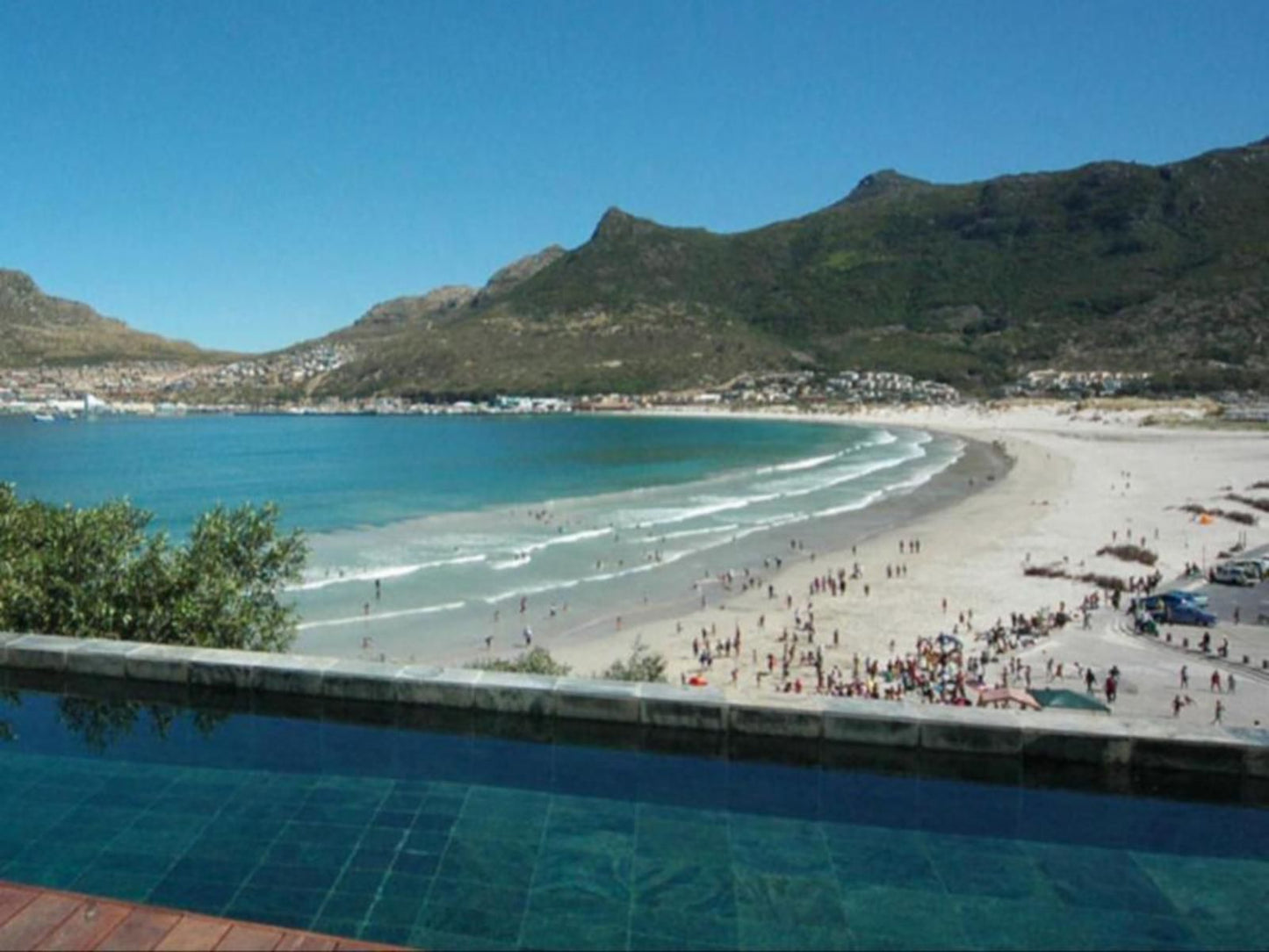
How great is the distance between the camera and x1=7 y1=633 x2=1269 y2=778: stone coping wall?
468 cm

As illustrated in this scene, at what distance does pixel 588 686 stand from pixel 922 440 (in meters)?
103

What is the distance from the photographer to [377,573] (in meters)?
36.8

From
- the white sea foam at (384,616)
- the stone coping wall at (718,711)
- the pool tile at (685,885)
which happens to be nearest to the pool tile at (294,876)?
the pool tile at (685,885)

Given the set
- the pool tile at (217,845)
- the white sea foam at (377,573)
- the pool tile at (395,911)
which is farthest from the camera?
the white sea foam at (377,573)

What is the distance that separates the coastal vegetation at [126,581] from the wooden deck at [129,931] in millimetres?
6889

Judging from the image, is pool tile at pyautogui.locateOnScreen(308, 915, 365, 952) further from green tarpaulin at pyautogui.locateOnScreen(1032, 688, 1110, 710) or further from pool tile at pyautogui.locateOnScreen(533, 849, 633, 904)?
green tarpaulin at pyautogui.locateOnScreen(1032, 688, 1110, 710)

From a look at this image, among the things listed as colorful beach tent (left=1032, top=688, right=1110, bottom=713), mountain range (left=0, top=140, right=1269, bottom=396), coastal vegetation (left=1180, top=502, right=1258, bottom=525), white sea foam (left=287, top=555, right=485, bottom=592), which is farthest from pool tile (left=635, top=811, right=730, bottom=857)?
mountain range (left=0, top=140, right=1269, bottom=396)

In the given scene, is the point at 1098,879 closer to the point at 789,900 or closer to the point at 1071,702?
the point at 789,900

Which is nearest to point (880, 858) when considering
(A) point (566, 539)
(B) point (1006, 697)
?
(B) point (1006, 697)

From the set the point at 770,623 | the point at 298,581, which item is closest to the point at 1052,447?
the point at 770,623

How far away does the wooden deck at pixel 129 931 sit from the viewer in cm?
321

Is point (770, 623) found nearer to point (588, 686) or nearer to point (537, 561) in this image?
point (537, 561)

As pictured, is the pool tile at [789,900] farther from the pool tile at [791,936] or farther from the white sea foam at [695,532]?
the white sea foam at [695,532]

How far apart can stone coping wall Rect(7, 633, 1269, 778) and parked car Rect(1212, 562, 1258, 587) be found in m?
29.4
